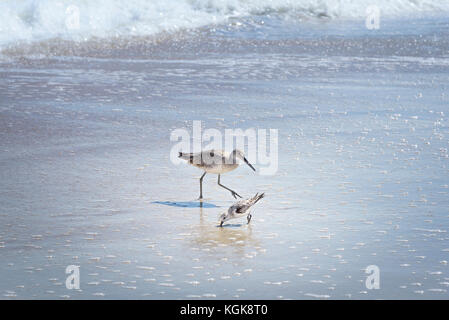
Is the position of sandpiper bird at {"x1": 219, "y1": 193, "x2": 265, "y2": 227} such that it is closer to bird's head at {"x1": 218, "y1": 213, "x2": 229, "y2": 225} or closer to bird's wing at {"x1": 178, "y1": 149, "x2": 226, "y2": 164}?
bird's head at {"x1": 218, "y1": 213, "x2": 229, "y2": 225}

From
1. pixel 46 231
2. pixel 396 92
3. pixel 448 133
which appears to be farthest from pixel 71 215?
pixel 396 92

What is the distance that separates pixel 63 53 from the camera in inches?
493

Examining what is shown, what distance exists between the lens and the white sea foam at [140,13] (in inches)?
561

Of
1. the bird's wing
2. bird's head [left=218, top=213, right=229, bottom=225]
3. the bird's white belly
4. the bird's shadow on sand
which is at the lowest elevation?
bird's head [left=218, top=213, right=229, bottom=225]

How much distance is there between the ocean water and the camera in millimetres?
4355

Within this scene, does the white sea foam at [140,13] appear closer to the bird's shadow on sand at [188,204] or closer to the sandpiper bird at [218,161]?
the sandpiper bird at [218,161]

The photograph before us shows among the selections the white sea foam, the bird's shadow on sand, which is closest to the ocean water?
the bird's shadow on sand

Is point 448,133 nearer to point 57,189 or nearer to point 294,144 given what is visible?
point 294,144

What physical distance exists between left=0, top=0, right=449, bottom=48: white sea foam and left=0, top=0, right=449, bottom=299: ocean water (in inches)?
6.8

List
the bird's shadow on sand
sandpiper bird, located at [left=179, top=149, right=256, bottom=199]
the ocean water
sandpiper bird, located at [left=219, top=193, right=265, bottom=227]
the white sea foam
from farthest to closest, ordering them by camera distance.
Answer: the white sea foam, sandpiper bird, located at [left=179, top=149, right=256, bottom=199], the bird's shadow on sand, sandpiper bird, located at [left=219, top=193, right=265, bottom=227], the ocean water

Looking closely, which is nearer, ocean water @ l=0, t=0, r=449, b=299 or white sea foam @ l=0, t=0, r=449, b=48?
ocean water @ l=0, t=0, r=449, b=299

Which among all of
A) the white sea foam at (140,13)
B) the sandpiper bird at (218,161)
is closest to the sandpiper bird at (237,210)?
the sandpiper bird at (218,161)

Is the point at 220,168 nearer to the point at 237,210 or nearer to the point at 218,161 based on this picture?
the point at 218,161

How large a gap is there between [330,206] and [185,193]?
1061 mm
